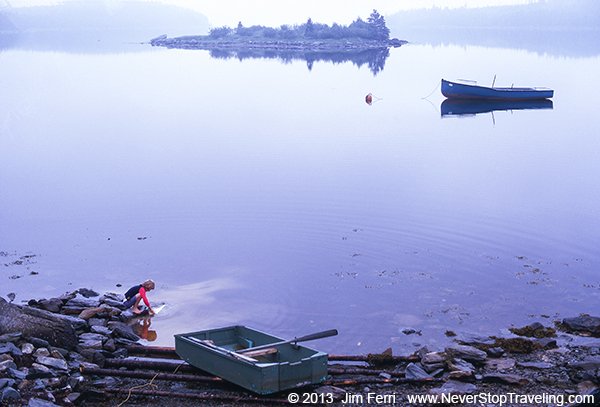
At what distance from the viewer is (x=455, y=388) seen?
53.7ft


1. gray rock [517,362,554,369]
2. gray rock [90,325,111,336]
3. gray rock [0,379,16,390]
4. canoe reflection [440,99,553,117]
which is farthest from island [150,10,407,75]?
gray rock [0,379,16,390]

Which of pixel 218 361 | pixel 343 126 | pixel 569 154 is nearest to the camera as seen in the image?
pixel 218 361

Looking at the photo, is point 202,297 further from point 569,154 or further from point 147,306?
point 569,154

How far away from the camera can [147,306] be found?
21.5 metres

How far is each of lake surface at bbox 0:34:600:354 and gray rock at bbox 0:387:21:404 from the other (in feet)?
18.2

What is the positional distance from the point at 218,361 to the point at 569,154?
35.7 meters

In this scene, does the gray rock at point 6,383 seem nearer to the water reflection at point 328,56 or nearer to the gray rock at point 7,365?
the gray rock at point 7,365

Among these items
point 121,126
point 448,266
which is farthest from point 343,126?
point 448,266

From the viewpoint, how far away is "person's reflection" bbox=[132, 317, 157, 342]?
2038 cm

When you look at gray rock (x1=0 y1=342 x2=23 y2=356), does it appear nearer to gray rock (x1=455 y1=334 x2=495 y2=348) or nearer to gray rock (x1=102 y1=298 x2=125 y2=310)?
gray rock (x1=102 y1=298 x2=125 y2=310)

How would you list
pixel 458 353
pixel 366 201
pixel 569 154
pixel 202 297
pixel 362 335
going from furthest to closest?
1. pixel 569 154
2. pixel 366 201
3. pixel 202 297
4. pixel 362 335
5. pixel 458 353

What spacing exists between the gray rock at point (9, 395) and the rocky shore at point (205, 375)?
17mm

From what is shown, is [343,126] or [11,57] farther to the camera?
[11,57]

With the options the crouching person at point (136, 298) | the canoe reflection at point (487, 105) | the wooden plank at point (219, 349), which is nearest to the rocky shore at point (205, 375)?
the wooden plank at point (219, 349)
